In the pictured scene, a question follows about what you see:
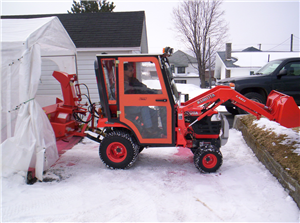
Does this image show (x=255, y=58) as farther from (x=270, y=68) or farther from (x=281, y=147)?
(x=281, y=147)

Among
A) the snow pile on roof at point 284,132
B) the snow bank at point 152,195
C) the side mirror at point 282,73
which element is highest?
the side mirror at point 282,73

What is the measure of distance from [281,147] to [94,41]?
27.9 feet

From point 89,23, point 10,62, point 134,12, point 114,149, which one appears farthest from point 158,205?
point 134,12

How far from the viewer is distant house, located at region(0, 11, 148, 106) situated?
32.8 feet

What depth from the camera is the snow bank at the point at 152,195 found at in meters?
3.02

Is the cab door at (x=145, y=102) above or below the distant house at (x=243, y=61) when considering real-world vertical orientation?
below

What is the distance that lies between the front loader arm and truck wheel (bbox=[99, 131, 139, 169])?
111 cm

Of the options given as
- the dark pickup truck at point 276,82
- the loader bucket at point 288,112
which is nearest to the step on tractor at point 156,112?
the loader bucket at point 288,112

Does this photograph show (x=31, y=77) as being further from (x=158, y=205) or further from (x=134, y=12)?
(x=134, y=12)

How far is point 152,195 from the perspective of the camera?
3500 mm

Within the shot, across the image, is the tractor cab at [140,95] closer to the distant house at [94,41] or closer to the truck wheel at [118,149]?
the truck wheel at [118,149]

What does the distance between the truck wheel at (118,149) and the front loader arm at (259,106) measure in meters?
1.11

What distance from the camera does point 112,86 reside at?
425 cm

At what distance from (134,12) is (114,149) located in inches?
399
